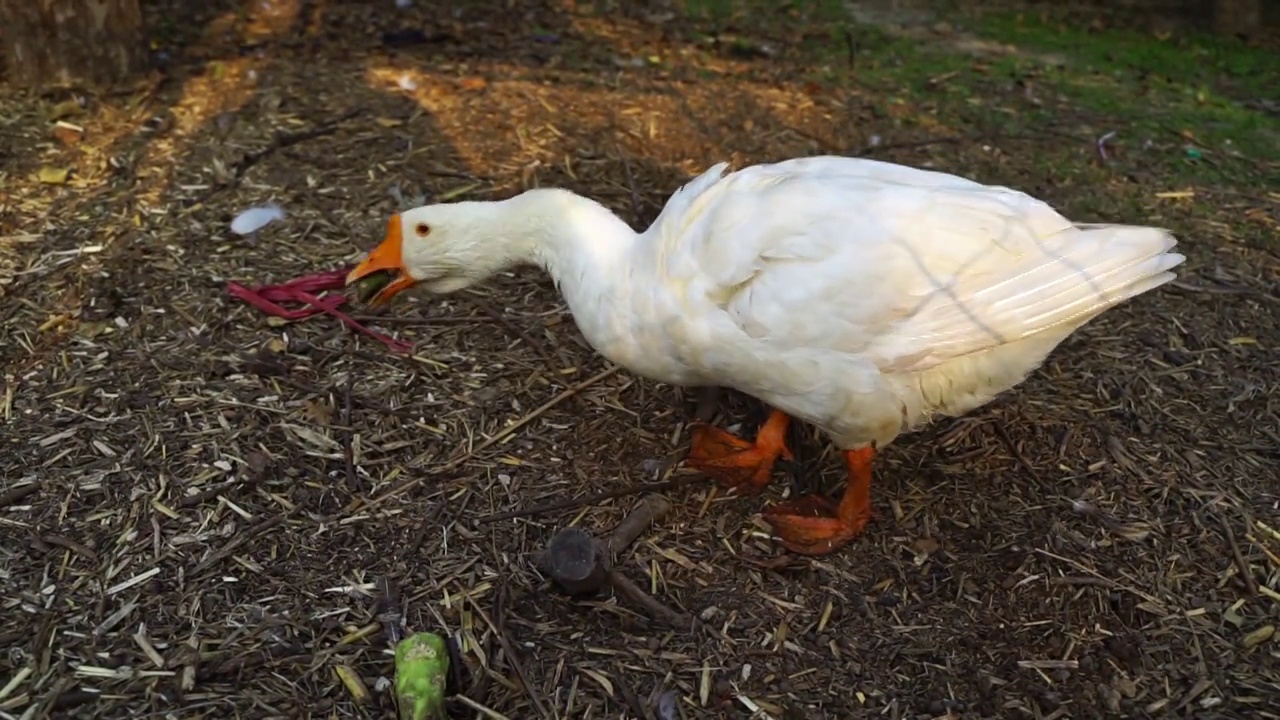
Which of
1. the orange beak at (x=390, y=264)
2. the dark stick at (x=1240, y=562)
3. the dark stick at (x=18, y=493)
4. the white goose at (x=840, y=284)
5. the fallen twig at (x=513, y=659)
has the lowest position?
the dark stick at (x=18, y=493)

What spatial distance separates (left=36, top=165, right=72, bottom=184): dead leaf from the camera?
4.64 m

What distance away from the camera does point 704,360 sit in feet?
9.73

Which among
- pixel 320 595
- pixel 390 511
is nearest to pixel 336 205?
pixel 390 511

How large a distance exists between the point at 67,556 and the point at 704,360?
1981 mm

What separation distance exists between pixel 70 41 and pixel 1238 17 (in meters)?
7.78

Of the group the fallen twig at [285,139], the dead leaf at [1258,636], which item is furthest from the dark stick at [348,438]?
the dead leaf at [1258,636]

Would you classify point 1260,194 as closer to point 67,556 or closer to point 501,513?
point 501,513

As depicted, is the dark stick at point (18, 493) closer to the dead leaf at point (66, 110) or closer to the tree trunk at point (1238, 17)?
the dead leaf at point (66, 110)

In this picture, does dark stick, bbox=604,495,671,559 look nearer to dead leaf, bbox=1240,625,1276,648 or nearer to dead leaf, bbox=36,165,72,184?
dead leaf, bbox=1240,625,1276,648

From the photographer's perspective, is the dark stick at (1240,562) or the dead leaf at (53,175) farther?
the dead leaf at (53,175)

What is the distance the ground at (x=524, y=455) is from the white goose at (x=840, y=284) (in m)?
0.46

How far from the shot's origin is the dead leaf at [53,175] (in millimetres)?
4641

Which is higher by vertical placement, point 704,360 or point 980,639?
point 704,360

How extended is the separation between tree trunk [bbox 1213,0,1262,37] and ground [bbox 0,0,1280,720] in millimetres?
2109
